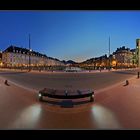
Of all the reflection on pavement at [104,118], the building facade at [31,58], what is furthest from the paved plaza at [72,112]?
the building facade at [31,58]

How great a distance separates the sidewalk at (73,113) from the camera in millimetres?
1902

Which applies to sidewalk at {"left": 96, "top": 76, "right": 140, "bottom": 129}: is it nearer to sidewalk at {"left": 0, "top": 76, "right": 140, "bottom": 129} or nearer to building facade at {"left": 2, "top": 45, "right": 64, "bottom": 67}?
sidewalk at {"left": 0, "top": 76, "right": 140, "bottom": 129}

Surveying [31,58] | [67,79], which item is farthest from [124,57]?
[31,58]

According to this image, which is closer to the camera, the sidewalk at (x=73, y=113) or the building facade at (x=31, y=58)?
the sidewalk at (x=73, y=113)

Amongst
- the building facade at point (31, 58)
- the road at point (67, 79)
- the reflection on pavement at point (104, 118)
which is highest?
the building facade at point (31, 58)

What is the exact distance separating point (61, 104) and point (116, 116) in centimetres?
47

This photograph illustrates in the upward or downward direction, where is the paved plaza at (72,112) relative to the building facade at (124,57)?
downward

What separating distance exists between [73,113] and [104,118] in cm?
26

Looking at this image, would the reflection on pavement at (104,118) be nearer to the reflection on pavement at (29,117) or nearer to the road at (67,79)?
the road at (67,79)

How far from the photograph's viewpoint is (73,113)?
6.37 ft

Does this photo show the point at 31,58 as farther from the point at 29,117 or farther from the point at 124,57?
the point at 124,57

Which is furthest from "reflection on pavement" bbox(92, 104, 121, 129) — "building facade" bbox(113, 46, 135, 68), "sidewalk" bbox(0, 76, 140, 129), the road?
"building facade" bbox(113, 46, 135, 68)

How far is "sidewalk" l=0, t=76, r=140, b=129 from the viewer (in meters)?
1.90
